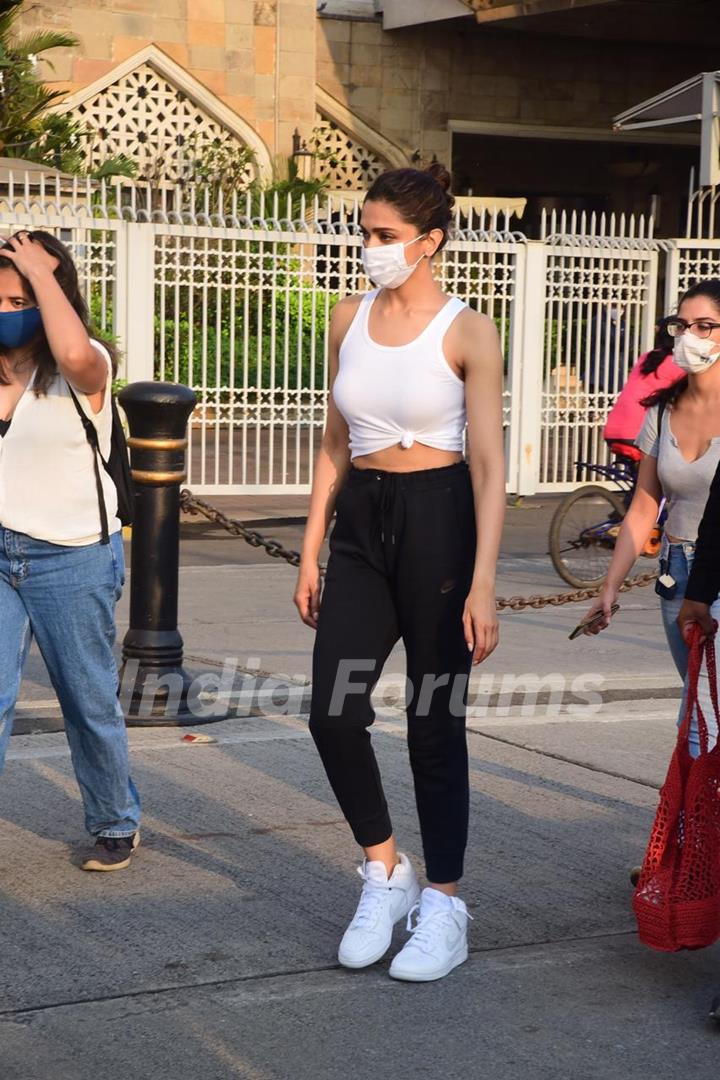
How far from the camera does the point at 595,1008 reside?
3.84 m

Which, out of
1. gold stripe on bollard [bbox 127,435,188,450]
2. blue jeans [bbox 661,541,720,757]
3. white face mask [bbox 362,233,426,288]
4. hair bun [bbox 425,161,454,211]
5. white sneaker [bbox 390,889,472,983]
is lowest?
white sneaker [bbox 390,889,472,983]

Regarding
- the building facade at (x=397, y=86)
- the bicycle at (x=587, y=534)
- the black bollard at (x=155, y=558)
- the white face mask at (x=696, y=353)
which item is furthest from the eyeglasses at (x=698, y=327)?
the building facade at (x=397, y=86)

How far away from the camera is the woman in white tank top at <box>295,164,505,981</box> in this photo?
3.95m

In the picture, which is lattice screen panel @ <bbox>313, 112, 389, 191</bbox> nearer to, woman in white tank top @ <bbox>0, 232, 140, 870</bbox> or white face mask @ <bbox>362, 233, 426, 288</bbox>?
woman in white tank top @ <bbox>0, 232, 140, 870</bbox>

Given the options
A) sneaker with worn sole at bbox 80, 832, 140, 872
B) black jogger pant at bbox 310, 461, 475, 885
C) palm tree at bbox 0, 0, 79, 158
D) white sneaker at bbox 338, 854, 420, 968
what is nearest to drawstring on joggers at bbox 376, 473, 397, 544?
black jogger pant at bbox 310, 461, 475, 885

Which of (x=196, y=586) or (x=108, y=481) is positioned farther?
(x=196, y=586)

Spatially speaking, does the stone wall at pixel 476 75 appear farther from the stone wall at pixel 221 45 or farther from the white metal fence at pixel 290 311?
the white metal fence at pixel 290 311

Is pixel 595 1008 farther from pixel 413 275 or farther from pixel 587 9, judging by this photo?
pixel 587 9

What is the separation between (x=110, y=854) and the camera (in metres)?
4.76

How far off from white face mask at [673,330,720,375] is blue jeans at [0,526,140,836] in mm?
1696

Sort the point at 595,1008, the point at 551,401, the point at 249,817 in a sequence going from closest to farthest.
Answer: the point at 595,1008
the point at 249,817
the point at 551,401

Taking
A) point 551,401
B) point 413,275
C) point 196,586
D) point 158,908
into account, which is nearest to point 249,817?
point 158,908

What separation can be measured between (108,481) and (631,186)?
1046 inches

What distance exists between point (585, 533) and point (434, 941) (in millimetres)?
6931
